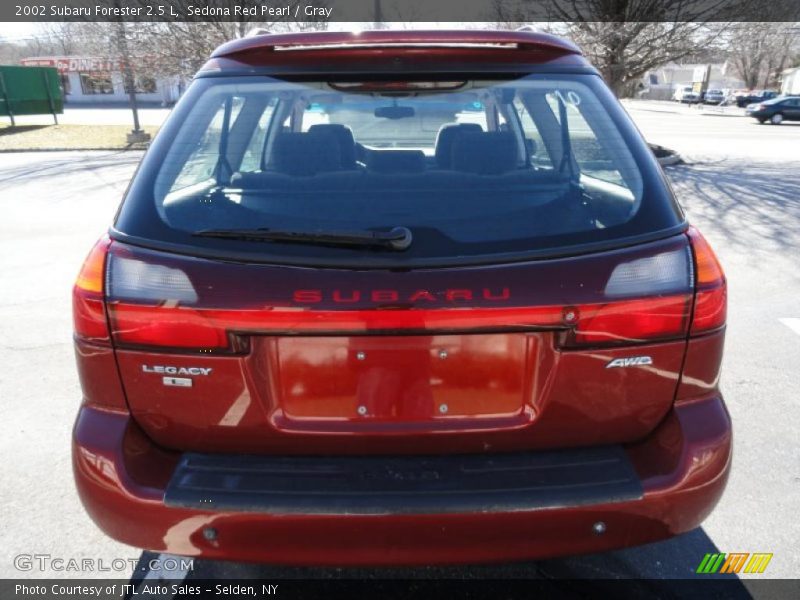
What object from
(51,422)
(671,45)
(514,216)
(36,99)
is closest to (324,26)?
(671,45)

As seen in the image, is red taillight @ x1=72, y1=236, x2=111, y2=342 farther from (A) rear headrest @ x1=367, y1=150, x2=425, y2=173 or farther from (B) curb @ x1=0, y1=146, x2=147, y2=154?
(B) curb @ x1=0, y1=146, x2=147, y2=154

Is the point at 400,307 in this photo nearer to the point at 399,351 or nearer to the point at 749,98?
the point at 399,351

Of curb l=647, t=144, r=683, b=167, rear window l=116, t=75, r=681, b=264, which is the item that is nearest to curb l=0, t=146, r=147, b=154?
curb l=647, t=144, r=683, b=167

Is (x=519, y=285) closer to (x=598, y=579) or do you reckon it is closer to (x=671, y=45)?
(x=598, y=579)

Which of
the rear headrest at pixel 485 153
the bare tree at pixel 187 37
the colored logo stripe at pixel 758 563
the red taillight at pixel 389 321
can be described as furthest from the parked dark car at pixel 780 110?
the red taillight at pixel 389 321

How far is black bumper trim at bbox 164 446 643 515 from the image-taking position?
169cm

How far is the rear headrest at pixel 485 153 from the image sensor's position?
199cm

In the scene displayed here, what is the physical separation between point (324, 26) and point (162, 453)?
19.0m

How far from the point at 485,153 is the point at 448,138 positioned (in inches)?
8.7

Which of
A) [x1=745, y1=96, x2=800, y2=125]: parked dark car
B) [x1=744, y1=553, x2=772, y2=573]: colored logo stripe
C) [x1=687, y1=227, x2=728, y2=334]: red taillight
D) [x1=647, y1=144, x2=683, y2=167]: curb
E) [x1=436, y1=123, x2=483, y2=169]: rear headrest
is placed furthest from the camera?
[x1=745, y1=96, x2=800, y2=125]: parked dark car

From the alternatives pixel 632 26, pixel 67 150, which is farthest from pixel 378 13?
pixel 67 150

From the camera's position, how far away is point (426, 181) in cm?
188

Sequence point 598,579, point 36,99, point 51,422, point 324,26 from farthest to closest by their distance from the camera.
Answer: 1. point 36,99
2. point 324,26
3. point 51,422
4. point 598,579

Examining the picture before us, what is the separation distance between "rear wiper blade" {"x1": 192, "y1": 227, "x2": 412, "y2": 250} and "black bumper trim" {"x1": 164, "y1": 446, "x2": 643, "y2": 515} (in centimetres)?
64
